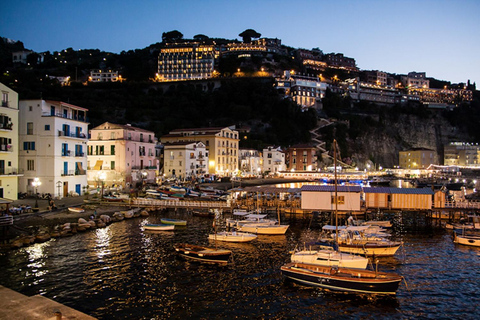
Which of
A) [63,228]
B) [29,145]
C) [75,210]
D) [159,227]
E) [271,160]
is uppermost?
[29,145]

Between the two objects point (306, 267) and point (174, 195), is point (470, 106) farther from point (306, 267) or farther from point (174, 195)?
point (306, 267)

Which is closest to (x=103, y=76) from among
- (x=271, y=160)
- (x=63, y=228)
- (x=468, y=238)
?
(x=271, y=160)

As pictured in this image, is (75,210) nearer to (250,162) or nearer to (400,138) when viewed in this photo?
(250,162)

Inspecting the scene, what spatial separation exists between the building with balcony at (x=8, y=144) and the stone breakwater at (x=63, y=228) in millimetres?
7120

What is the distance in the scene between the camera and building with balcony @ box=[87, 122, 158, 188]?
58.9 m

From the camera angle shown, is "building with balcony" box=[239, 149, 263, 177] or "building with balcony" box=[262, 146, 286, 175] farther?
"building with balcony" box=[262, 146, 286, 175]

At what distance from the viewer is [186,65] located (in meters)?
158

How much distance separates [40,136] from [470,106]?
191397mm

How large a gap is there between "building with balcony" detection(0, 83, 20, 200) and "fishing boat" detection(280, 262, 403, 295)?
32179mm

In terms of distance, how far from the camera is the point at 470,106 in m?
171

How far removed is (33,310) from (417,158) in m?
142

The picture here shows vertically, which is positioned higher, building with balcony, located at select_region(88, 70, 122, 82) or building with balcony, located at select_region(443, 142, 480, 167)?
building with balcony, located at select_region(88, 70, 122, 82)

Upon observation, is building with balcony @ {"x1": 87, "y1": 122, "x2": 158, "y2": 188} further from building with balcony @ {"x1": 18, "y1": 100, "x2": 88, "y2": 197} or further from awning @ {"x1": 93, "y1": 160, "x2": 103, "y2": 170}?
building with balcony @ {"x1": 18, "y1": 100, "x2": 88, "y2": 197}

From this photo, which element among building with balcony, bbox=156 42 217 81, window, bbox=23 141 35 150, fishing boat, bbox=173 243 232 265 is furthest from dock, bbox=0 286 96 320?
building with balcony, bbox=156 42 217 81
